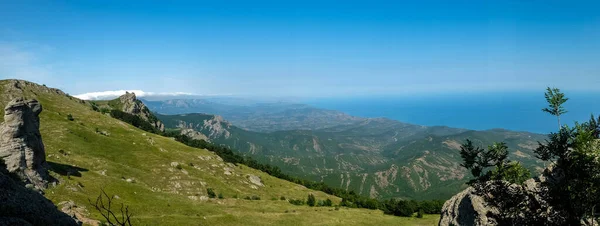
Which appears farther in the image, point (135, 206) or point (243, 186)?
point (243, 186)

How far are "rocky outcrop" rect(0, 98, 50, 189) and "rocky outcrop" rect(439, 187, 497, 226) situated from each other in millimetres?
59404

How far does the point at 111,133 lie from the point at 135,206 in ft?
224

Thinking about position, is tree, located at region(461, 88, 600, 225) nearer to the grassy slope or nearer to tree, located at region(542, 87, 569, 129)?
tree, located at region(542, 87, 569, 129)

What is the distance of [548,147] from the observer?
2150 centimetres

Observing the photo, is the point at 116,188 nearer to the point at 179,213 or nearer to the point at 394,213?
the point at 179,213

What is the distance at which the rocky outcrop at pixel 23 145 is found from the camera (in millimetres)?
47219

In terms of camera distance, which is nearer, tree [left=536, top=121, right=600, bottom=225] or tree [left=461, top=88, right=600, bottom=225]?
tree [left=461, top=88, right=600, bottom=225]

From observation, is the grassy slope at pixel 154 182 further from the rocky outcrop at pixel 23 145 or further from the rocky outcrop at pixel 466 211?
the rocky outcrop at pixel 466 211

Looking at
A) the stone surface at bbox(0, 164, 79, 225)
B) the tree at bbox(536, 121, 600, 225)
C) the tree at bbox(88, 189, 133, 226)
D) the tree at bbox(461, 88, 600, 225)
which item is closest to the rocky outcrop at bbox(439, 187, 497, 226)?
the tree at bbox(536, 121, 600, 225)

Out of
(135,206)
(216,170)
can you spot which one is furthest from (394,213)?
(135,206)

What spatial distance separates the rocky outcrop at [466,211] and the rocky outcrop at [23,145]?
59.4 meters

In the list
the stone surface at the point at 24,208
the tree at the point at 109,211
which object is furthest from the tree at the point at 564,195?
the stone surface at the point at 24,208

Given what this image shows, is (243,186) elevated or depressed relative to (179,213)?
depressed

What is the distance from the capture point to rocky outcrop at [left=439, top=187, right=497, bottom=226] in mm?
37900
